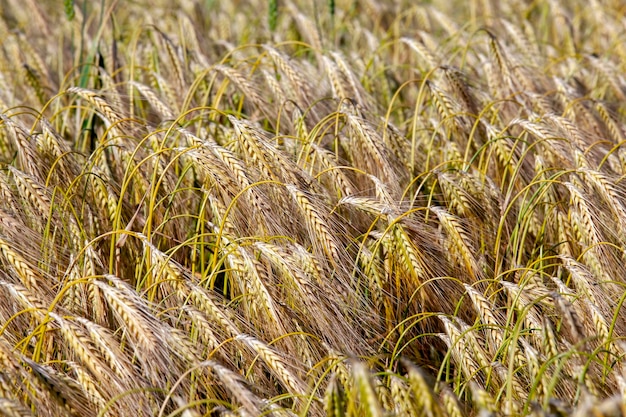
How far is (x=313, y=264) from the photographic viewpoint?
2.03m

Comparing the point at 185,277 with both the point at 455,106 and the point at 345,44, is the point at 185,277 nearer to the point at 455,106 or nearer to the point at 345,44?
the point at 455,106

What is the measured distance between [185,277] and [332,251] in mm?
419

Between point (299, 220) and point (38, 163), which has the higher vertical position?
point (38, 163)

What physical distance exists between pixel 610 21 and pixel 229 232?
328cm

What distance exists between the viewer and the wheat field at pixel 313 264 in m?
1.73

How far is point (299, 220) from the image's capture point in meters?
2.22

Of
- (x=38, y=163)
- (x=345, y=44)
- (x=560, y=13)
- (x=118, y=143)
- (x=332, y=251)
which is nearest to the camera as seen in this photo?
(x=332, y=251)

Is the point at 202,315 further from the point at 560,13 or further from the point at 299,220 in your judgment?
the point at 560,13

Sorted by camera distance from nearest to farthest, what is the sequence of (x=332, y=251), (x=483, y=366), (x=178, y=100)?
(x=483, y=366), (x=332, y=251), (x=178, y=100)

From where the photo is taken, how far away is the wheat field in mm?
1734

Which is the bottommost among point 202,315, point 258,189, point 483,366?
point 483,366

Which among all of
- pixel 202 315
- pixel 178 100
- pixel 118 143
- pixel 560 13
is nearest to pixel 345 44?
pixel 560 13

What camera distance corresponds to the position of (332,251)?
2.04 metres

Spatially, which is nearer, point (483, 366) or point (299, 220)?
point (483, 366)
